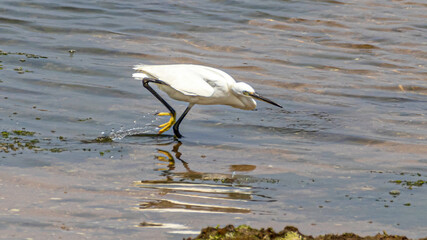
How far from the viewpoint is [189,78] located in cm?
763

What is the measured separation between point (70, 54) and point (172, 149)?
4585 mm

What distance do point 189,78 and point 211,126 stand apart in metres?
→ 0.91

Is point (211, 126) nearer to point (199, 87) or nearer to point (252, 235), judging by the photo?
point (199, 87)

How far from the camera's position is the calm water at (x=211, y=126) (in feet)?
16.7

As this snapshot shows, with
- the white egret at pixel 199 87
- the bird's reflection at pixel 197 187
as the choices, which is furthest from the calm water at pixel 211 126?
the white egret at pixel 199 87

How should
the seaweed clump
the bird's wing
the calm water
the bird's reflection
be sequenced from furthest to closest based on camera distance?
1. the bird's wing
2. the bird's reflection
3. the calm water
4. the seaweed clump

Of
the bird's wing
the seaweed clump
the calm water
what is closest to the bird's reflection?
the calm water

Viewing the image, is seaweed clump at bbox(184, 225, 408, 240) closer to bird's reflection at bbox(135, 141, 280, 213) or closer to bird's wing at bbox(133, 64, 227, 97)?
bird's reflection at bbox(135, 141, 280, 213)

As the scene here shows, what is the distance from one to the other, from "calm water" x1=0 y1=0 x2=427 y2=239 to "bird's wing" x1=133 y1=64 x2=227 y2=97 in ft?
1.88

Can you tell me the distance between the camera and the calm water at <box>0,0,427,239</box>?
5.09 metres

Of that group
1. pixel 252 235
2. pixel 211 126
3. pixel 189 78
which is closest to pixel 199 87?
pixel 189 78

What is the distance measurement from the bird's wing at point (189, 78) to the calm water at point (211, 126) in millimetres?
574

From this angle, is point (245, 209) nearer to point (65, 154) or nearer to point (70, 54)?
point (65, 154)

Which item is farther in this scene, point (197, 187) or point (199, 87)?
point (199, 87)
